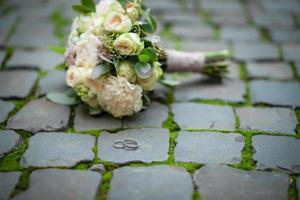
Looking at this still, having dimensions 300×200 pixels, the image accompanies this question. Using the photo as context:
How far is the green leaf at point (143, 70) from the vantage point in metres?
2.59

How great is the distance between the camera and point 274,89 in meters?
3.17

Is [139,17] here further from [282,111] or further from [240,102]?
[282,111]

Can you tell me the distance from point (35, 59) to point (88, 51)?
3.28ft

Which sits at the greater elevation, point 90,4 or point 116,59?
point 90,4

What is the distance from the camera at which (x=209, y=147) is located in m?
2.47

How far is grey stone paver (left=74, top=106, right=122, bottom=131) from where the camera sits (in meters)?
2.64

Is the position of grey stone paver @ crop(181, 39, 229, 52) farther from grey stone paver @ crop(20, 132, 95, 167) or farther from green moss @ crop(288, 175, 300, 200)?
green moss @ crop(288, 175, 300, 200)

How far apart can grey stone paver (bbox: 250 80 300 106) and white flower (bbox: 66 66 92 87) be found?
3.48 ft

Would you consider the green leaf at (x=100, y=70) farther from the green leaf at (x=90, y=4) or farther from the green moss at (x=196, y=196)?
the green moss at (x=196, y=196)

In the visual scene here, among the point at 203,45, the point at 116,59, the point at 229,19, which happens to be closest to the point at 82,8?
the point at 116,59

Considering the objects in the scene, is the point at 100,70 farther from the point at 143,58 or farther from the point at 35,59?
the point at 35,59

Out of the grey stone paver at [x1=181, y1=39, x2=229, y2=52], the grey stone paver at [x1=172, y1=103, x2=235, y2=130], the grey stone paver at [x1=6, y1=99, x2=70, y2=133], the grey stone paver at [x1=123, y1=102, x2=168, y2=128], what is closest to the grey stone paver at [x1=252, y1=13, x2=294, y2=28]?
the grey stone paver at [x1=181, y1=39, x2=229, y2=52]

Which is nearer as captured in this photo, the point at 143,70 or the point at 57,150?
the point at 57,150

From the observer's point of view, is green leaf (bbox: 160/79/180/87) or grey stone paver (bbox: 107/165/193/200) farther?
green leaf (bbox: 160/79/180/87)
